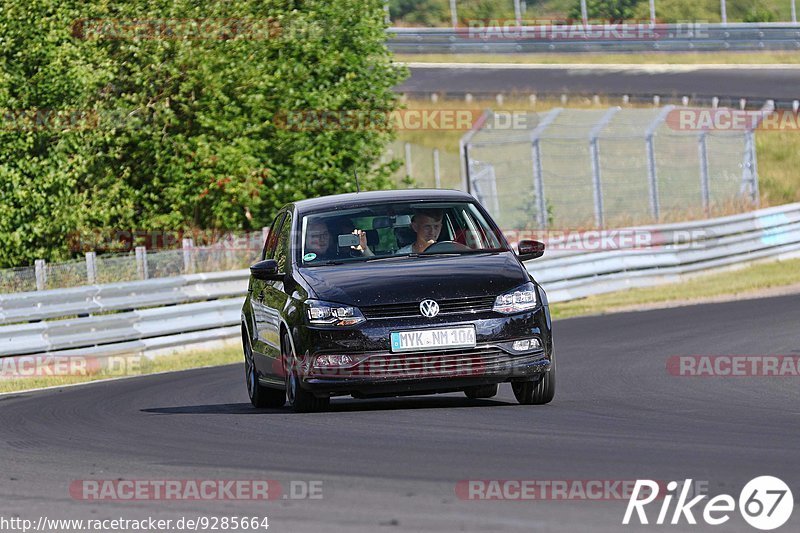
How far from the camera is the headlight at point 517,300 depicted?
412 inches

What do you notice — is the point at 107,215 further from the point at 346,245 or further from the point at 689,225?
the point at 346,245

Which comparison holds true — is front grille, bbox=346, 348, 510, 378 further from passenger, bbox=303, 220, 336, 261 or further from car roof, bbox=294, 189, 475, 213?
car roof, bbox=294, 189, 475, 213

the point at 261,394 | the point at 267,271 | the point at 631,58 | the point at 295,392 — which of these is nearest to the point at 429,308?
the point at 295,392

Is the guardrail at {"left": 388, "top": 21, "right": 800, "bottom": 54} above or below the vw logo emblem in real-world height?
below

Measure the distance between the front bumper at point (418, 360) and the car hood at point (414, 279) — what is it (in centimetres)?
18

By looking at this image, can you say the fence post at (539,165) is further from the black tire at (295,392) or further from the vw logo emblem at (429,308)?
the vw logo emblem at (429,308)

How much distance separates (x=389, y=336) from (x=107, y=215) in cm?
1789

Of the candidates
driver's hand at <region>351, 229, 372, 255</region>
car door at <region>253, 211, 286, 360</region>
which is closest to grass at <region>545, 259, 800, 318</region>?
car door at <region>253, 211, 286, 360</region>

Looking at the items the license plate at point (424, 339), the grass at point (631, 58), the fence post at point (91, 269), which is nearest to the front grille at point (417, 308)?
the license plate at point (424, 339)

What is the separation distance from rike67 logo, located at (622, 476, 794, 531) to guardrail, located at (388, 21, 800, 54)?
50257mm

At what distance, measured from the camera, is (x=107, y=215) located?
90.0ft

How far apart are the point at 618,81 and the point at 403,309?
44022 mm

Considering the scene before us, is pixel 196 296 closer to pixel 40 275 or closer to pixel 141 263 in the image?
pixel 141 263

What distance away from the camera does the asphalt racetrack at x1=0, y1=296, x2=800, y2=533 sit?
6.64 meters
